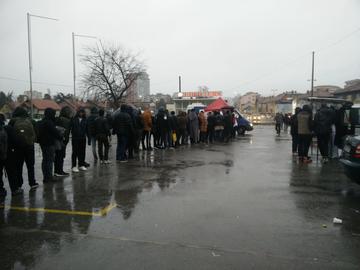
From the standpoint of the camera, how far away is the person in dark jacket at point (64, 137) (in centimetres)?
930

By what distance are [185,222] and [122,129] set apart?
6.80 m

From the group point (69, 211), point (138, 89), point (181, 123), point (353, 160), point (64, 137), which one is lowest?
point (69, 211)

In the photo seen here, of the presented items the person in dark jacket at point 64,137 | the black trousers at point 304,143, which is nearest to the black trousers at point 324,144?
the black trousers at point 304,143

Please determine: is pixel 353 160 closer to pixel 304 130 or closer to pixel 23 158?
pixel 304 130

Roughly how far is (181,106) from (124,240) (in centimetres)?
4376

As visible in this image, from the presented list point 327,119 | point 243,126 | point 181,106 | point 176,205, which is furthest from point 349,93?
point 176,205

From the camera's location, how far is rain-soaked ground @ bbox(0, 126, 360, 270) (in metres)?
4.12

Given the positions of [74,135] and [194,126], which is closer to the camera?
[74,135]

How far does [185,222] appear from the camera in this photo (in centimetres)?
543

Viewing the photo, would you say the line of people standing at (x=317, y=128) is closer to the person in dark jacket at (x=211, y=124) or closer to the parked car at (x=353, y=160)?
the parked car at (x=353, y=160)

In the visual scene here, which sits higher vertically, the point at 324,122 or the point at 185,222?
the point at 324,122

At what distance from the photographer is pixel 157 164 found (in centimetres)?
1123

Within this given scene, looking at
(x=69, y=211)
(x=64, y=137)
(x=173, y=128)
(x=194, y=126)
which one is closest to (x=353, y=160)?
(x=69, y=211)

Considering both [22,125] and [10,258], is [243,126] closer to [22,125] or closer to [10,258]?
[22,125]
